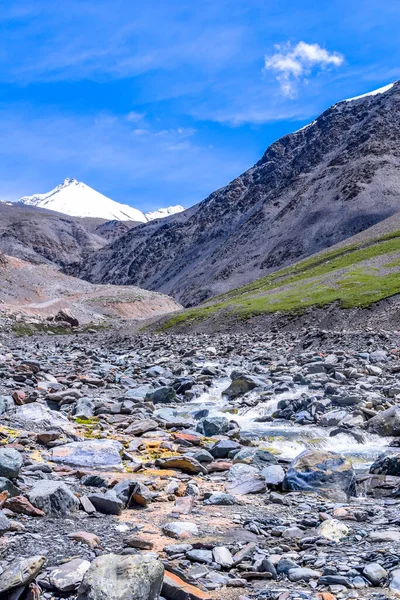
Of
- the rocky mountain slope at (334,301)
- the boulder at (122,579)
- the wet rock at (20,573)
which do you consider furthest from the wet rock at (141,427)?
the rocky mountain slope at (334,301)

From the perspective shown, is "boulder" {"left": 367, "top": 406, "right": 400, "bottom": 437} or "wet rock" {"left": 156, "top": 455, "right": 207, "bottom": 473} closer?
"wet rock" {"left": 156, "top": 455, "right": 207, "bottom": 473}

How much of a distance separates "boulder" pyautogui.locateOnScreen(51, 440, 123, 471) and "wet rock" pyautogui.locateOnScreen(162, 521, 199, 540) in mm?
4029

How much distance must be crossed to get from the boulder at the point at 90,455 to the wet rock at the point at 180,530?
4.03 meters

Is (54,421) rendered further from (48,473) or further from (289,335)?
(289,335)

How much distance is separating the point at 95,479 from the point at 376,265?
7517 cm

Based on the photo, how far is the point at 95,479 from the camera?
37.4 feet

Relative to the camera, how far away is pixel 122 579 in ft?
21.1

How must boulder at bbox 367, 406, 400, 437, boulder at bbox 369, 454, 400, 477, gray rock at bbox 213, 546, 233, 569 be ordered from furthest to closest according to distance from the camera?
boulder at bbox 367, 406, 400, 437 < boulder at bbox 369, 454, 400, 477 < gray rock at bbox 213, 546, 233, 569

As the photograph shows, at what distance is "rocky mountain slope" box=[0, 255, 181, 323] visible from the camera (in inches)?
4216

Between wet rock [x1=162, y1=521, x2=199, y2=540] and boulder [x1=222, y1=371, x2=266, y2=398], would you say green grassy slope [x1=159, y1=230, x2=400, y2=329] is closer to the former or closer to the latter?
boulder [x1=222, y1=371, x2=266, y2=398]

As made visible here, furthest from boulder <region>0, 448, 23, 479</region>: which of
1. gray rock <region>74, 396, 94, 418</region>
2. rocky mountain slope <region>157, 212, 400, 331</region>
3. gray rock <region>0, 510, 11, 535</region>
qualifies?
rocky mountain slope <region>157, 212, 400, 331</region>

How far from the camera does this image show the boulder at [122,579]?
6.29 m

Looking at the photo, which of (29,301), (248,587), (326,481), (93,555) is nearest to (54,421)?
(326,481)

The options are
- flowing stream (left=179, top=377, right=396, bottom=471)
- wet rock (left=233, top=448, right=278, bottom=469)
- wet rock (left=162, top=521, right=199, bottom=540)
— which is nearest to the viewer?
wet rock (left=162, top=521, right=199, bottom=540)
